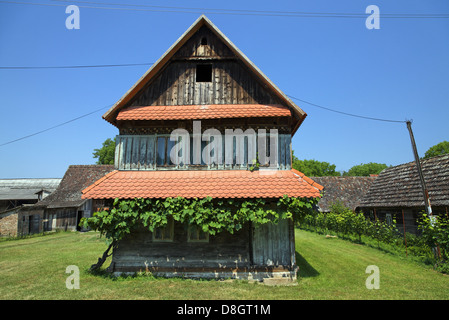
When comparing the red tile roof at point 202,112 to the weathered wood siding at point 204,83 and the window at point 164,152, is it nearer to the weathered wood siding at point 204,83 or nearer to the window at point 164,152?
the weathered wood siding at point 204,83

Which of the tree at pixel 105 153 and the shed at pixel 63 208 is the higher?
the tree at pixel 105 153

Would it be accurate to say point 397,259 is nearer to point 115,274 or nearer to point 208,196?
point 208,196

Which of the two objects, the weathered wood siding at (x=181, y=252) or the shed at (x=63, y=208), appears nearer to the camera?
the weathered wood siding at (x=181, y=252)

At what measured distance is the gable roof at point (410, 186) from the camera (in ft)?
51.3

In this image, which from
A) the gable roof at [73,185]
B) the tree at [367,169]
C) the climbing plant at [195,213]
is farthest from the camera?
the tree at [367,169]

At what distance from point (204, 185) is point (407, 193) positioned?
613 inches

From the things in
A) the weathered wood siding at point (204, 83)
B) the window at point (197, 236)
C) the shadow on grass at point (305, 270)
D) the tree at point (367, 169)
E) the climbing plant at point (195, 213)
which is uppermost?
the tree at point (367, 169)

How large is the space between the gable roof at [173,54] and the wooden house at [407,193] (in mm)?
9512

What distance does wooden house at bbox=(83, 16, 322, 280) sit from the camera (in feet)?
33.9

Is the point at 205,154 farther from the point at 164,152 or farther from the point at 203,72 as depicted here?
the point at 203,72

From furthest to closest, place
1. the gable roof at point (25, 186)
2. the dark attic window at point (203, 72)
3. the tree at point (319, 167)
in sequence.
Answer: the tree at point (319, 167)
the gable roof at point (25, 186)
the dark attic window at point (203, 72)

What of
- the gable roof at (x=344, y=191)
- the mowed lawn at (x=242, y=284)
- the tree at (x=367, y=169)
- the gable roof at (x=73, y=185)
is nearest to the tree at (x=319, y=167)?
the tree at (x=367, y=169)

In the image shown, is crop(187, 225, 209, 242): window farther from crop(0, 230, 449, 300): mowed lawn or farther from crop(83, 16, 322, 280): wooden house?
crop(0, 230, 449, 300): mowed lawn

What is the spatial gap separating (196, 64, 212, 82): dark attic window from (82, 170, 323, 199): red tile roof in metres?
5.31
